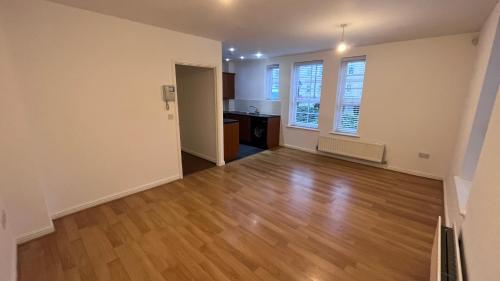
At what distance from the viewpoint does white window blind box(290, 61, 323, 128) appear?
508 cm

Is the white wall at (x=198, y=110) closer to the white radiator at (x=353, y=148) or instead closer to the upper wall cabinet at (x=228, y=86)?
the upper wall cabinet at (x=228, y=86)

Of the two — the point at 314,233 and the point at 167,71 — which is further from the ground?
the point at 167,71

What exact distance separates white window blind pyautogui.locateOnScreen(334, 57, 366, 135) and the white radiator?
277 mm

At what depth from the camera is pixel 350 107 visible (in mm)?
4633

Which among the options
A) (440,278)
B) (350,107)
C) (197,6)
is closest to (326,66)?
(350,107)

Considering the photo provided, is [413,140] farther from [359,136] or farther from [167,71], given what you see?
[167,71]

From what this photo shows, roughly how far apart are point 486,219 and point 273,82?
547cm

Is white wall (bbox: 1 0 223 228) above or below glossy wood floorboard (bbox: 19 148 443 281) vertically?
above

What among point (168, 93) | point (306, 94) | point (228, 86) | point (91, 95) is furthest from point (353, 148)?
point (91, 95)

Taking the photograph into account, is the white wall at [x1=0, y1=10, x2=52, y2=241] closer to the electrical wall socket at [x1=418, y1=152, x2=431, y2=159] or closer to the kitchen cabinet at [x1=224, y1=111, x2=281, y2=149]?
the kitchen cabinet at [x1=224, y1=111, x2=281, y2=149]

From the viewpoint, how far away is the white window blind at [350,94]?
440cm

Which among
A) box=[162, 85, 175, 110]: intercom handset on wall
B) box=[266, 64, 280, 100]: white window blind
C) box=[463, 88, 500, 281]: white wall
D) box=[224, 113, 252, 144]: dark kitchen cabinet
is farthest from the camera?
box=[224, 113, 252, 144]: dark kitchen cabinet

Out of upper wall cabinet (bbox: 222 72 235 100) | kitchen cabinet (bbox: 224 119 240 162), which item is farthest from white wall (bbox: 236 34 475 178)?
upper wall cabinet (bbox: 222 72 235 100)

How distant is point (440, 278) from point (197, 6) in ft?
9.90
